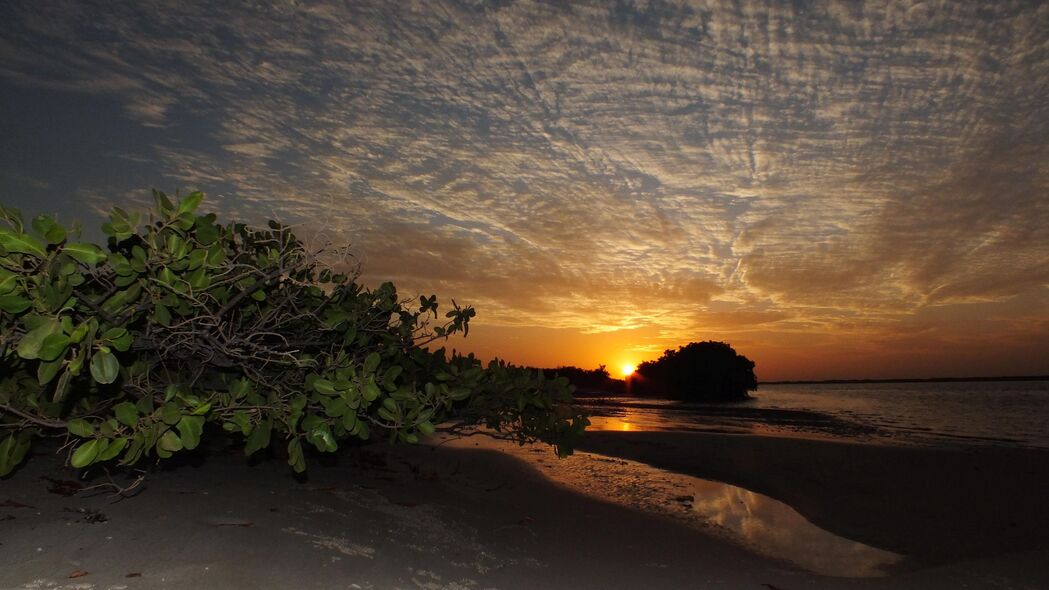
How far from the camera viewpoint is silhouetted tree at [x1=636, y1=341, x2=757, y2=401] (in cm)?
4197

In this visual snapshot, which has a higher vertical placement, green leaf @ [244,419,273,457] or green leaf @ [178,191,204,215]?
green leaf @ [178,191,204,215]

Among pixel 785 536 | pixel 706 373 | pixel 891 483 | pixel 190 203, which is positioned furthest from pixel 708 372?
pixel 190 203

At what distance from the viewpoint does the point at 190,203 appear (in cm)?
252

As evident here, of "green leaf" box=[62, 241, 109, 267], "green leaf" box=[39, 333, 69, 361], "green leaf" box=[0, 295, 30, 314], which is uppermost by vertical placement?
"green leaf" box=[62, 241, 109, 267]

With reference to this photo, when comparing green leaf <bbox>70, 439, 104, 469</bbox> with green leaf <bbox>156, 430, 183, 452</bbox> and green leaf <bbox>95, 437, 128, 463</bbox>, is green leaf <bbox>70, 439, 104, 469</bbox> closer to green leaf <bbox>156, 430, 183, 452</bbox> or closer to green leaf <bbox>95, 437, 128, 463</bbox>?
green leaf <bbox>95, 437, 128, 463</bbox>

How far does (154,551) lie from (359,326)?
204cm

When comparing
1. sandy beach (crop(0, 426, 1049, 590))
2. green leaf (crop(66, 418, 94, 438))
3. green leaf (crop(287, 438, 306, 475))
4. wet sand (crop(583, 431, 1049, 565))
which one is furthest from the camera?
wet sand (crop(583, 431, 1049, 565))

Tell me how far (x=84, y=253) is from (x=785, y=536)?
7.80 m

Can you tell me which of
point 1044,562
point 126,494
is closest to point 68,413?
point 126,494

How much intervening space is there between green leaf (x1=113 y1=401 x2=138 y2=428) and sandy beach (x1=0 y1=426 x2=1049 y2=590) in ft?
4.37

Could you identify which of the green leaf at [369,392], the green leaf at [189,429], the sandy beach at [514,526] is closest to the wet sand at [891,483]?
the sandy beach at [514,526]

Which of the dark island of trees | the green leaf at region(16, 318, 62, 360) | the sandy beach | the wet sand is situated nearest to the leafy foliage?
the green leaf at region(16, 318, 62, 360)

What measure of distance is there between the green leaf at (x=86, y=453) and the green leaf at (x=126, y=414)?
5.0 inches

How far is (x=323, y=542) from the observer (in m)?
4.12
